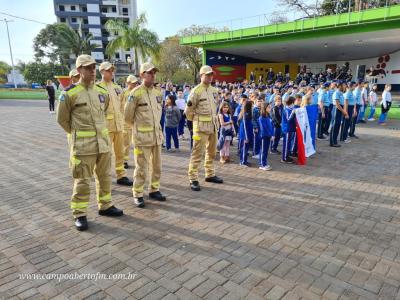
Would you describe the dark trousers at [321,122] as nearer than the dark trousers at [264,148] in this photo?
No

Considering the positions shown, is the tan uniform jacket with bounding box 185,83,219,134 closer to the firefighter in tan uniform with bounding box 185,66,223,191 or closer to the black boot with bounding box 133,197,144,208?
the firefighter in tan uniform with bounding box 185,66,223,191

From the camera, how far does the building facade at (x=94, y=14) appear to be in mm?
63188

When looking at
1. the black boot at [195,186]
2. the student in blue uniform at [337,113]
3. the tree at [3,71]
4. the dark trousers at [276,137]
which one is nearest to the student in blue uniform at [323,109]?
the student in blue uniform at [337,113]

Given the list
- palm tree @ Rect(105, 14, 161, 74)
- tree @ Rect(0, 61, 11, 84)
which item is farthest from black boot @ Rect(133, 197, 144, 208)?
tree @ Rect(0, 61, 11, 84)

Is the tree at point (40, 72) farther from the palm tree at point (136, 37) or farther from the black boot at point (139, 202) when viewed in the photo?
the black boot at point (139, 202)

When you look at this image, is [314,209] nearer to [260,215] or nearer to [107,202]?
[260,215]

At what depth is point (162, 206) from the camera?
4.68 meters

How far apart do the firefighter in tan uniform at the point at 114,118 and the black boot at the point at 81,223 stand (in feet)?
5.74

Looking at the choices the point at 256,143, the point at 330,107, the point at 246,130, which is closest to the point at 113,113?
the point at 246,130

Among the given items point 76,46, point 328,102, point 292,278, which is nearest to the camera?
point 292,278

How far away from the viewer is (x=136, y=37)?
28188mm

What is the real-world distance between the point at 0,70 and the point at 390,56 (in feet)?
251

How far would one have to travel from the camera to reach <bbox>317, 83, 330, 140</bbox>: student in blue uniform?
32.9 feet

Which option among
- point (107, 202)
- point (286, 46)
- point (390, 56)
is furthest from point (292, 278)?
point (390, 56)
